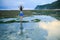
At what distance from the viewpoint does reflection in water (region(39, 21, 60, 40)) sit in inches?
102

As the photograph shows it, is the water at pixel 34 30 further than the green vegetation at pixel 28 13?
No

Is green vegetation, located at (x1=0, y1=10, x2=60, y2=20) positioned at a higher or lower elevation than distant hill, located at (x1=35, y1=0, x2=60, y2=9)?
lower

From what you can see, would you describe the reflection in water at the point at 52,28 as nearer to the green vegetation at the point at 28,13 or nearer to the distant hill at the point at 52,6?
the green vegetation at the point at 28,13

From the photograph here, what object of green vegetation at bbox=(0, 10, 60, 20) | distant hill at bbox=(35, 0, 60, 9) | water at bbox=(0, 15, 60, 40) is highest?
distant hill at bbox=(35, 0, 60, 9)

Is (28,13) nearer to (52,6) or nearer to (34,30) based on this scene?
(34,30)

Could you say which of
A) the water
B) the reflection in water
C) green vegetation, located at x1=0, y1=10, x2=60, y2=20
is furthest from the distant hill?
the reflection in water

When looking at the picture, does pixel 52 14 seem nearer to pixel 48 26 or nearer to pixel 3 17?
pixel 48 26

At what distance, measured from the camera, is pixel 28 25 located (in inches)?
104

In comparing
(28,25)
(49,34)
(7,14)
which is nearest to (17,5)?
(7,14)

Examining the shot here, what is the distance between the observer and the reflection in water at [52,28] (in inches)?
102

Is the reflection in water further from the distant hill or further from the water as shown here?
the distant hill

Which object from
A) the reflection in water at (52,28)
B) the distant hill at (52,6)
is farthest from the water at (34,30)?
the distant hill at (52,6)

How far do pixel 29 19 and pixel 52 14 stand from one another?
45 cm

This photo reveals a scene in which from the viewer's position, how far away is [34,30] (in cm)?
262
